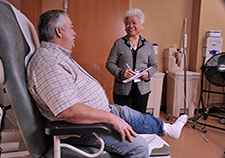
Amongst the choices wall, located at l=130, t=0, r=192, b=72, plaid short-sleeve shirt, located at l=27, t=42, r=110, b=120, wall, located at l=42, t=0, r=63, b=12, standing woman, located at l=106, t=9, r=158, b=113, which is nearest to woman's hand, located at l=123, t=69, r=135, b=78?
standing woman, located at l=106, t=9, r=158, b=113

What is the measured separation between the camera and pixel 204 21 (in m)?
3.01

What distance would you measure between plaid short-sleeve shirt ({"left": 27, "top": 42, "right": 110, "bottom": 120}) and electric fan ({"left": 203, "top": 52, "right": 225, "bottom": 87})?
2049 mm

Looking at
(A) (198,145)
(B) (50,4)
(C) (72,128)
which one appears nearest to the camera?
(C) (72,128)

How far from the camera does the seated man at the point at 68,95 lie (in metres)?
0.81

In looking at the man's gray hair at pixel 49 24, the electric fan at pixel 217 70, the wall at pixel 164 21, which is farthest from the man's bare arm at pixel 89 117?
the wall at pixel 164 21

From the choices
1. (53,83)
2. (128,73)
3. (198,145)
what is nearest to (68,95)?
(53,83)

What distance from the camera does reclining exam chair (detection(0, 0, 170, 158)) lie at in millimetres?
778

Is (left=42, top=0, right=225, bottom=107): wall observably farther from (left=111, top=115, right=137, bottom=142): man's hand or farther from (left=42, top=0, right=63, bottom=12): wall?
(left=111, top=115, right=137, bottom=142): man's hand

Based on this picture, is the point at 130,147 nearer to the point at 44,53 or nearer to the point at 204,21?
the point at 44,53

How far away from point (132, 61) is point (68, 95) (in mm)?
1039

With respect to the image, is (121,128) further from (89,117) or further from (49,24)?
(49,24)

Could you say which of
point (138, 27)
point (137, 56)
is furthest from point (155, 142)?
point (138, 27)

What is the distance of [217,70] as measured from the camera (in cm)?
238

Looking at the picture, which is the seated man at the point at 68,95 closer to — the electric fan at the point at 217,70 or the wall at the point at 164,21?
the electric fan at the point at 217,70
